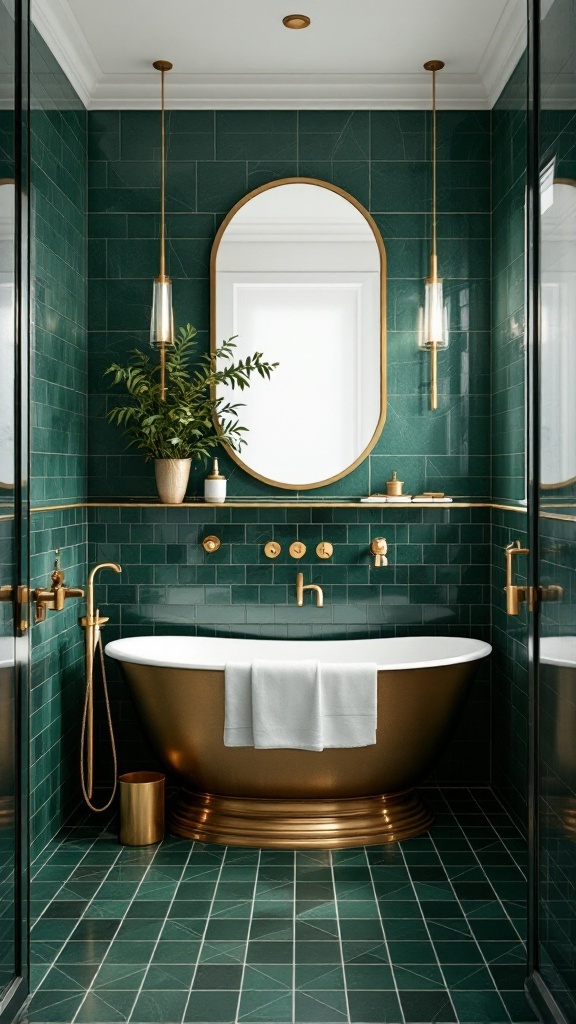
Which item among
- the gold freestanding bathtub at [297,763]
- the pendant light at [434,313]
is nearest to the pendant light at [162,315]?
the pendant light at [434,313]

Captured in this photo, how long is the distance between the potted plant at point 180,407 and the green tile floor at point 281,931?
62.6 inches

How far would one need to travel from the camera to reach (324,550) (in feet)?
14.2

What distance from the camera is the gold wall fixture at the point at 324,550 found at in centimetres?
432

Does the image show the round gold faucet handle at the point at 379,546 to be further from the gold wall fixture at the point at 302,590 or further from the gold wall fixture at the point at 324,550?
the gold wall fixture at the point at 302,590

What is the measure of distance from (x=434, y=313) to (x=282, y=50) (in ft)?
4.19

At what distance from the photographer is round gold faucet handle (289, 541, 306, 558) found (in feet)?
14.2

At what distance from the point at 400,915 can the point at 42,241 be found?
2.71m

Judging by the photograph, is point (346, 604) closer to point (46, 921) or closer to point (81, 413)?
point (81, 413)

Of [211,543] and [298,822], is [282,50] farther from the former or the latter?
[298,822]

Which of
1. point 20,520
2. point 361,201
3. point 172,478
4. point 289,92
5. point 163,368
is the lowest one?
point 20,520

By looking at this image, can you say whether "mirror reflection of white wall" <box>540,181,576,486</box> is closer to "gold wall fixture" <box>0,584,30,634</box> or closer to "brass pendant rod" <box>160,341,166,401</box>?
"gold wall fixture" <box>0,584,30,634</box>

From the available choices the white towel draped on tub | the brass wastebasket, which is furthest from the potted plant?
the brass wastebasket

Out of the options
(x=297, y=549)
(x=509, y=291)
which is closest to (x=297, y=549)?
(x=297, y=549)

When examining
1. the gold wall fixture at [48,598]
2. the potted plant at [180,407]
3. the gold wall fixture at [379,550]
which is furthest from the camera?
the gold wall fixture at [379,550]
